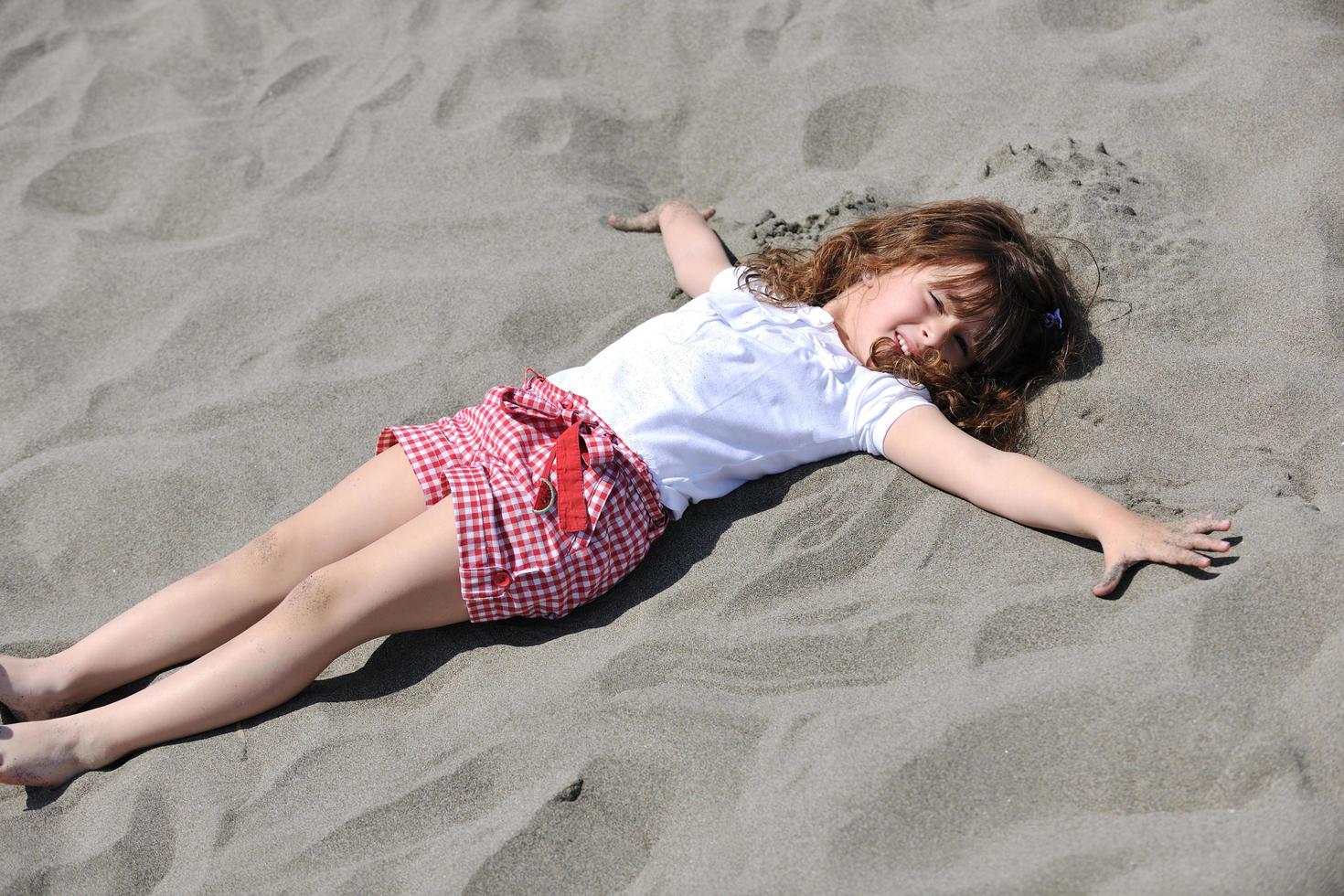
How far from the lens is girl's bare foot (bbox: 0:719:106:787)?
214cm

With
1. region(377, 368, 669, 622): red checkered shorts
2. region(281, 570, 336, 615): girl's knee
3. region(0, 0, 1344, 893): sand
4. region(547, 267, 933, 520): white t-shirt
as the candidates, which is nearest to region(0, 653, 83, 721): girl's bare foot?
region(0, 0, 1344, 893): sand

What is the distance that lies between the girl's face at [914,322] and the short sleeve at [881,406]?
0.38 ft

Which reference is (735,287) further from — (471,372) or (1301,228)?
(1301,228)

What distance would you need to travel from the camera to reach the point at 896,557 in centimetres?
234

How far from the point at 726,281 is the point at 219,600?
4.98ft

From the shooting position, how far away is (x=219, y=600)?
2.43 meters

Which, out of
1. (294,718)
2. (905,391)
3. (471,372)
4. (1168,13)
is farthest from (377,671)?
(1168,13)

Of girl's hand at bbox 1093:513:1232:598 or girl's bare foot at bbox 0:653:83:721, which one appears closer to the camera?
girl's hand at bbox 1093:513:1232:598

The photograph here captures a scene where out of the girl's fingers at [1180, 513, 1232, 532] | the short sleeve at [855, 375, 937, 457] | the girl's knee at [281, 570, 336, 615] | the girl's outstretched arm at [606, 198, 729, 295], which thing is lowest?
the girl's fingers at [1180, 513, 1232, 532]

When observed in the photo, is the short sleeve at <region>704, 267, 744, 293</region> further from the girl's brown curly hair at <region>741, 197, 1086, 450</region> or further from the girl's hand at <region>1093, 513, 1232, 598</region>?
the girl's hand at <region>1093, 513, 1232, 598</region>

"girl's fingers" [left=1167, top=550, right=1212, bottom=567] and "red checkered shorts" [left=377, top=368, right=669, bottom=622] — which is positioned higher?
"red checkered shorts" [left=377, top=368, right=669, bottom=622]

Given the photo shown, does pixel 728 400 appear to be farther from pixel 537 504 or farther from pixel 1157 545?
pixel 1157 545

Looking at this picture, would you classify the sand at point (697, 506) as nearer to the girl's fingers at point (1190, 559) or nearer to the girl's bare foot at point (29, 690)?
the girl's fingers at point (1190, 559)

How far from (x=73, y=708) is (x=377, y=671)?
0.66 meters
